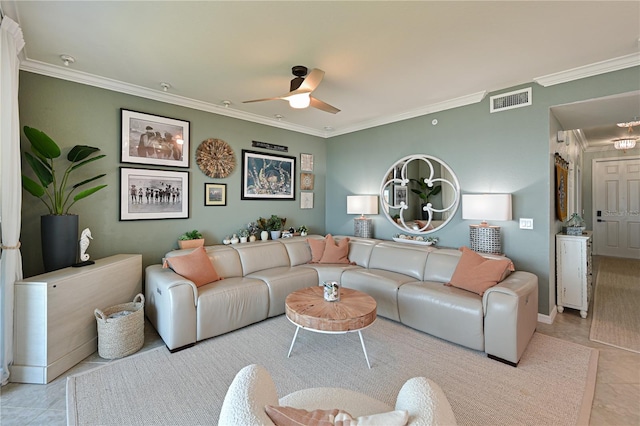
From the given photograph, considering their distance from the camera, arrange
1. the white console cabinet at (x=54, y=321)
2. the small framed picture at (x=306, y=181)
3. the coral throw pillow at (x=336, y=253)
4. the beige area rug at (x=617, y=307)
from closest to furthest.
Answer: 1. the white console cabinet at (x=54, y=321)
2. the beige area rug at (x=617, y=307)
3. the coral throw pillow at (x=336, y=253)
4. the small framed picture at (x=306, y=181)

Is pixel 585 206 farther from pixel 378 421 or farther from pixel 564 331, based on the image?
pixel 378 421

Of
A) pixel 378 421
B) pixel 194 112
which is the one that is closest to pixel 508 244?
pixel 378 421

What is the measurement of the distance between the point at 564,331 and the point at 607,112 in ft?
8.48

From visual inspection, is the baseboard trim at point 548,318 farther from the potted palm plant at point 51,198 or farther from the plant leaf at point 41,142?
the plant leaf at point 41,142

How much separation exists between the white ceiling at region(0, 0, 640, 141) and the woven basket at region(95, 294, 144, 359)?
238 cm

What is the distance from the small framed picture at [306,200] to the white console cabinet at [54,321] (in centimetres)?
319

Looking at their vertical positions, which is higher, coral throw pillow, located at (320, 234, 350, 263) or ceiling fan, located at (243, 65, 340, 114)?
ceiling fan, located at (243, 65, 340, 114)

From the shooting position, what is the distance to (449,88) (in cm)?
346

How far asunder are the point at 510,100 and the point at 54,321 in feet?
16.5

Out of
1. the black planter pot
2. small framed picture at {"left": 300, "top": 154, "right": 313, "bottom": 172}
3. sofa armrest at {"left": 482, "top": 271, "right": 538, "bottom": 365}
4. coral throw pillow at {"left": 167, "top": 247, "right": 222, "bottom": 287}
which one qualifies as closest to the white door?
sofa armrest at {"left": 482, "top": 271, "right": 538, "bottom": 365}

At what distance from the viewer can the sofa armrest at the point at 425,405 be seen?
0.86 m

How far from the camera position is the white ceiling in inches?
80.6

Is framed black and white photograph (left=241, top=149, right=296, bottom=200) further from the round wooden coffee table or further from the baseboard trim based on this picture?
the baseboard trim

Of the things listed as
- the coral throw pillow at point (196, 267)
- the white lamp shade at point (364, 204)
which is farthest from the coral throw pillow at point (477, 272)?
the coral throw pillow at point (196, 267)
